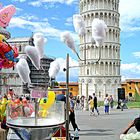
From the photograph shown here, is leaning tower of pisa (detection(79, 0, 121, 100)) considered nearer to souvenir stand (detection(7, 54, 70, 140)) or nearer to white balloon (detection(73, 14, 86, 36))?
white balloon (detection(73, 14, 86, 36))

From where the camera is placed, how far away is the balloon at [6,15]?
29.1 ft

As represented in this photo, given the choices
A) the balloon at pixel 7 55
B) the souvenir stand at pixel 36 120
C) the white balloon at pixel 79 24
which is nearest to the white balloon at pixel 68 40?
the white balloon at pixel 79 24

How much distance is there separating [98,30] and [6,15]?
4.45m

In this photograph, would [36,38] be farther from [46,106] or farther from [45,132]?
[45,132]

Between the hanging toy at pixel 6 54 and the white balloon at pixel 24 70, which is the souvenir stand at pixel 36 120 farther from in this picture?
the hanging toy at pixel 6 54

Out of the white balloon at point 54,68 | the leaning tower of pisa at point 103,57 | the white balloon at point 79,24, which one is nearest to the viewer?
the white balloon at point 79,24

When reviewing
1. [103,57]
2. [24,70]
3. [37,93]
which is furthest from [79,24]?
[103,57]

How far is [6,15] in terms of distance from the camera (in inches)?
358

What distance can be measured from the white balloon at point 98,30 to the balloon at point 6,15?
4.11 metres

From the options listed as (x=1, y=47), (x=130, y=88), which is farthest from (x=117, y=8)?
(x=1, y=47)

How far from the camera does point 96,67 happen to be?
6519cm

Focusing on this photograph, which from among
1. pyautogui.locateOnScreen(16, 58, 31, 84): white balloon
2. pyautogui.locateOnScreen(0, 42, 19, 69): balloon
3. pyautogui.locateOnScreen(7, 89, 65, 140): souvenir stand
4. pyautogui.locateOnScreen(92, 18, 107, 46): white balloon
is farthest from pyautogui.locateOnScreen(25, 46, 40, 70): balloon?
pyautogui.locateOnScreen(0, 42, 19, 69): balloon

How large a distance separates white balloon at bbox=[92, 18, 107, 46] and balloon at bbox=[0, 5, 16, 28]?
13.5 feet

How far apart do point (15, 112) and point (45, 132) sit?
0.58 metres
